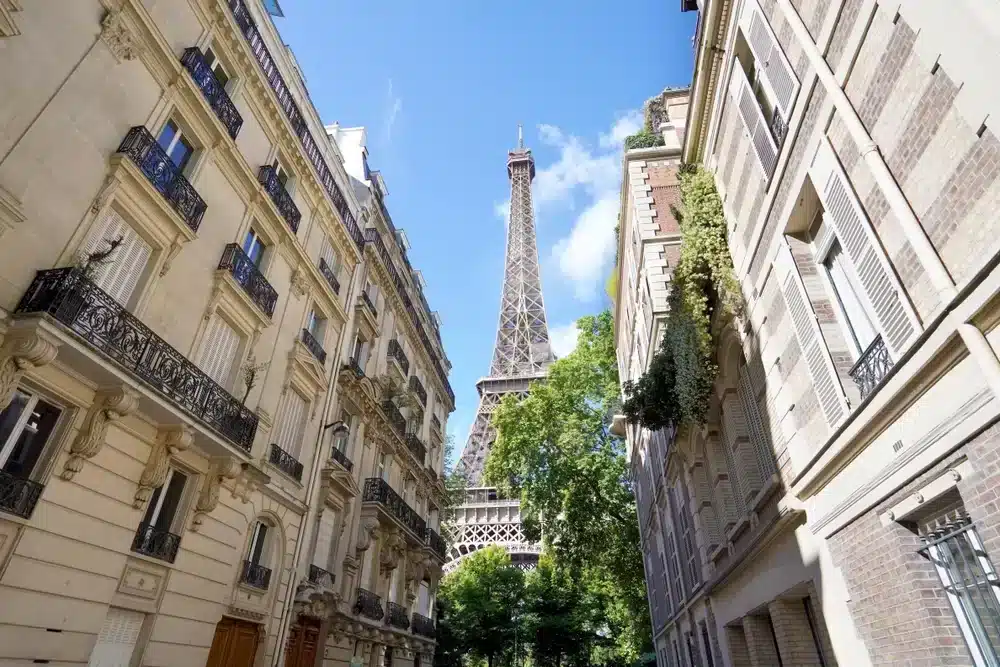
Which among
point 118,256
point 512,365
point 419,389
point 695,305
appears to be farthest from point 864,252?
point 512,365

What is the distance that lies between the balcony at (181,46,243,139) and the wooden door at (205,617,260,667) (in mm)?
10333

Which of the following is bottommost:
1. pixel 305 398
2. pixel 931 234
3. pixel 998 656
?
pixel 998 656

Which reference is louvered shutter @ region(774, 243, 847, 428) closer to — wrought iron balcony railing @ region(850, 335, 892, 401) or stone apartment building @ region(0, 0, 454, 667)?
wrought iron balcony railing @ region(850, 335, 892, 401)

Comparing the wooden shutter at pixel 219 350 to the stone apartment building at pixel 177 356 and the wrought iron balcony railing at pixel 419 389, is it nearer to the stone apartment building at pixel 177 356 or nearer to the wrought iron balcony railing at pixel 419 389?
the stone apartment building at pixel 177 356

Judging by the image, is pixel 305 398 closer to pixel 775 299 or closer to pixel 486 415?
pixel 775 299

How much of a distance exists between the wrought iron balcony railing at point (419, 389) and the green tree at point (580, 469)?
4749mm

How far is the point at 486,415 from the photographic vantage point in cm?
7700

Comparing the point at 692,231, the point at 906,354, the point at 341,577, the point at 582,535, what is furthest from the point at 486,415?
the point at 906,354

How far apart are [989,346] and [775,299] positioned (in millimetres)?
4491

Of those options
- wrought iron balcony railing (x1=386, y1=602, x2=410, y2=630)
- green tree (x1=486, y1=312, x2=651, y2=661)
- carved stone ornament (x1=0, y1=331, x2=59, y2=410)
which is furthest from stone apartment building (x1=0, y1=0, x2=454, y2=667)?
green tree (x1=486, y1=312, x2=651, y2=661)

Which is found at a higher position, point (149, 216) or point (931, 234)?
point (149, 216)

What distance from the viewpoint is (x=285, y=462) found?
44.1ft

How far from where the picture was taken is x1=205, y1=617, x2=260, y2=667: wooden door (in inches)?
423

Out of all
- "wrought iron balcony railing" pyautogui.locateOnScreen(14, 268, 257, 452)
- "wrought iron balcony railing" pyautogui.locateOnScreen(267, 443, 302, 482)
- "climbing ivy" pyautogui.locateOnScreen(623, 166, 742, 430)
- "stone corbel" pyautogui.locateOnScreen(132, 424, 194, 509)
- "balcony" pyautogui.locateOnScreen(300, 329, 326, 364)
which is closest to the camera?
"wrought iron balcony railing" pyautogui.locateOnScreen(14, 268, 257, 452)
